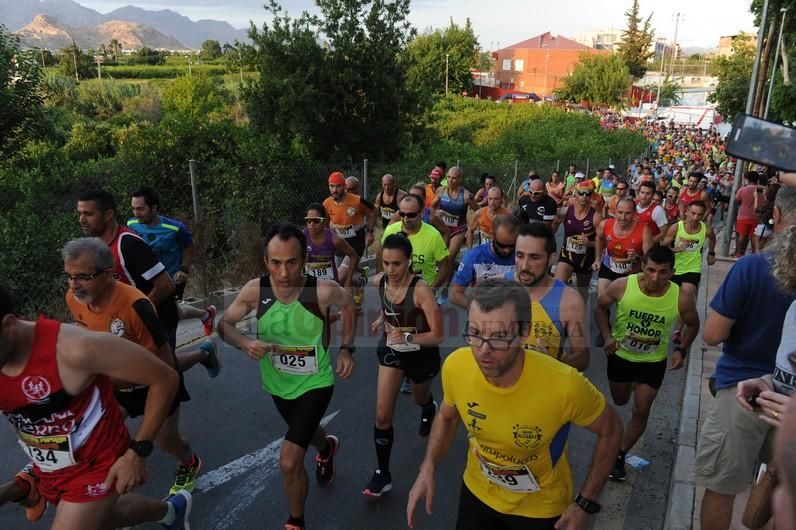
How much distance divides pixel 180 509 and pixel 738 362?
332cm

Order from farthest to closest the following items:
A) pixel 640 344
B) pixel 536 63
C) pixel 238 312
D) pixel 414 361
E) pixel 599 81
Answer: pixel 536 63
pixel 599 81
pixel 414 361
pixel 640 344
pixel 238 312

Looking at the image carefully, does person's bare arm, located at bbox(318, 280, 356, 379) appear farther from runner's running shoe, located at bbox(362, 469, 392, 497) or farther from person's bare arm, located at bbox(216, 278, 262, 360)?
→ runner's running shoe, located at bbox(362, 469, 392, 497)

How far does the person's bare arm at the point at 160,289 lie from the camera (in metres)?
4.49

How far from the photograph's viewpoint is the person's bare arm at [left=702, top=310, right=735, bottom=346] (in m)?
3.08

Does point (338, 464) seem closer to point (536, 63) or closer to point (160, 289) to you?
point (160, 289)

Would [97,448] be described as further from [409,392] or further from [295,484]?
[409,392]


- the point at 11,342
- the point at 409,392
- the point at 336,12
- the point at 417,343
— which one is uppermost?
the point at 336,12

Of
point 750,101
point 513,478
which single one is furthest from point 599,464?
point 750,101

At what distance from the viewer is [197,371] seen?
6305 millimetres

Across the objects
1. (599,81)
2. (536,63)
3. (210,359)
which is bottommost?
(210,359)

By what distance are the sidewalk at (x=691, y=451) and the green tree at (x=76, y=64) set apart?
224 feet

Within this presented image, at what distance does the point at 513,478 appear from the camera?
102 inches

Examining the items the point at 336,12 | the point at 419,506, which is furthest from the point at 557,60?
the point at 419,506

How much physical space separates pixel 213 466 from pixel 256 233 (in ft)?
19.7
